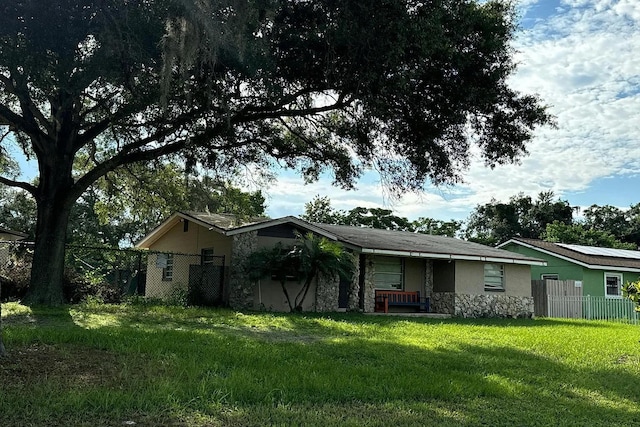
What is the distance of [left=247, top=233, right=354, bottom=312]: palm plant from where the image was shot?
53.5 feet

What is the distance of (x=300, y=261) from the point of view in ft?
53.6

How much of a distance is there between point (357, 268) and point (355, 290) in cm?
76

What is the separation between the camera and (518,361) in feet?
28.8

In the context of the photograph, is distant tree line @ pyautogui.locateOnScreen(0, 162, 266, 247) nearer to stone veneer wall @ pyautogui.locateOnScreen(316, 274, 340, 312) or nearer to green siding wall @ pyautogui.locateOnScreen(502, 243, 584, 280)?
stone veneer wall @ pyautogui.locateOnScreen(316, 274, 340, 312)

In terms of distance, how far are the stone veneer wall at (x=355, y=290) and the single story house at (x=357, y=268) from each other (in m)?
0.01

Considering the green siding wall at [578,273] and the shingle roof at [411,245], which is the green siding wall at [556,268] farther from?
the shingle roof at [411,245]

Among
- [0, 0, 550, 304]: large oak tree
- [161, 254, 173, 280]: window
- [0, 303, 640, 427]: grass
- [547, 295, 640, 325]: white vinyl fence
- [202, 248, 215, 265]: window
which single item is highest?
[0, 0, 550, 304]: large oak tree

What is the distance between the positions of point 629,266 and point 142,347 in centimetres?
2456

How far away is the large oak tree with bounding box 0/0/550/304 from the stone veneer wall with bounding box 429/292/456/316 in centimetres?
727

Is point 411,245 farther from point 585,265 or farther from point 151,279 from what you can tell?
point 151,279

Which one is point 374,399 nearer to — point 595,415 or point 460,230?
point 595,415

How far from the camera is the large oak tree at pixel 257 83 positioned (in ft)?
30.3

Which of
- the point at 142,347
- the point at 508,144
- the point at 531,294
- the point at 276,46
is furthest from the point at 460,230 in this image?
the point at 142,347

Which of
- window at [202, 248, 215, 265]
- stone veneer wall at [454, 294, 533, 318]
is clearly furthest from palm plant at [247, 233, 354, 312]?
stone veneer wall at [454, 294, 533, 318]
